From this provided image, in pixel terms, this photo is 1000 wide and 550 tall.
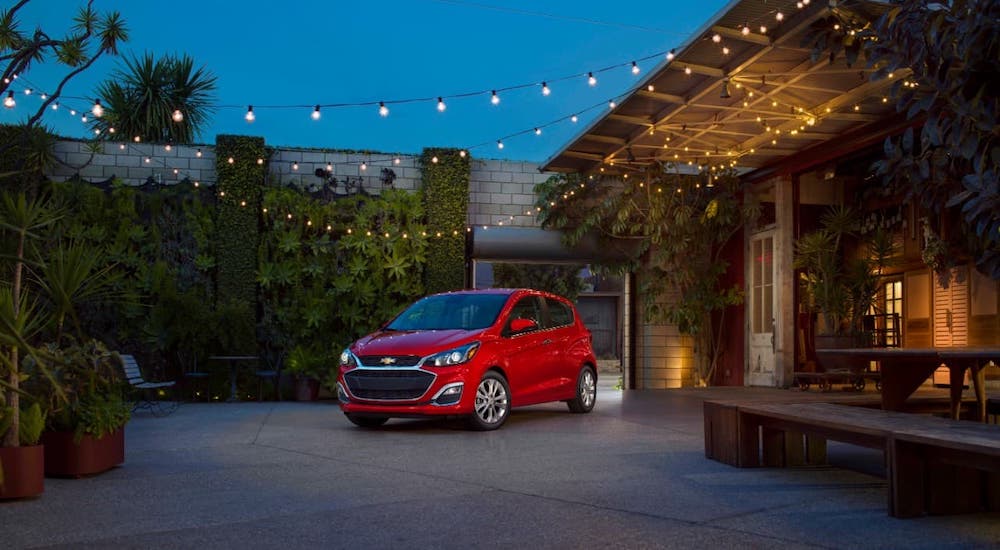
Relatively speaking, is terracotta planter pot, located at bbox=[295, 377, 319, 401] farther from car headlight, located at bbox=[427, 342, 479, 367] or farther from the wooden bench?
the wooden bench

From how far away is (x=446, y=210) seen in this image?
16203mm

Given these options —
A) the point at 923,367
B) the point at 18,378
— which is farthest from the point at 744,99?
the point at 18,378

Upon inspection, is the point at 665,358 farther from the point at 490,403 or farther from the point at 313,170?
the point at 490,403

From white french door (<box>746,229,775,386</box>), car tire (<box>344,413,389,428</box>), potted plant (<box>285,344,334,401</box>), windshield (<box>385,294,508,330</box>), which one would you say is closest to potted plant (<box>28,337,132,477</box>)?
car tire (<box>344,413,389,428</box>)

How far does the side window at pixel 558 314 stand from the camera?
11188 millimetres

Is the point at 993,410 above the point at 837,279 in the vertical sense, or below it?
below

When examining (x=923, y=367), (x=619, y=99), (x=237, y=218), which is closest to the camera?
(x=923, y=367)

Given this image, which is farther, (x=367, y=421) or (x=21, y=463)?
(x=367, y=421)

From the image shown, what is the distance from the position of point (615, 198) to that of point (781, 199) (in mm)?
2736

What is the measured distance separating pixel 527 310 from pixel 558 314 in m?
0.63

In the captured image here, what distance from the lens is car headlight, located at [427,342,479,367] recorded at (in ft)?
31.0

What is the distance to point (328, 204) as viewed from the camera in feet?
51.8

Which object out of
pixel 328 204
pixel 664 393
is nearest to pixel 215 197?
pixel 328 204

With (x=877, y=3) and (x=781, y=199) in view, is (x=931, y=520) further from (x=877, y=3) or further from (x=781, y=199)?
(x=781, y=199)
